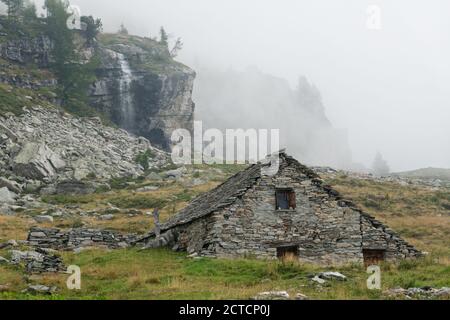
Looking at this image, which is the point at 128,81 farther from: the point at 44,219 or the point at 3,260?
the point at 3,260

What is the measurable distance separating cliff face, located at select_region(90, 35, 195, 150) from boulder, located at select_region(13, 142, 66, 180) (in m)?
37.0

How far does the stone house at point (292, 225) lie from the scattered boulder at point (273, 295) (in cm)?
872

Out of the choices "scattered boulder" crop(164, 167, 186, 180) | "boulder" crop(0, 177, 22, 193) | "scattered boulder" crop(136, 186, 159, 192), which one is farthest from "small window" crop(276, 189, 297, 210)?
"scattered boulder" crop(164, 167, 186, 180)

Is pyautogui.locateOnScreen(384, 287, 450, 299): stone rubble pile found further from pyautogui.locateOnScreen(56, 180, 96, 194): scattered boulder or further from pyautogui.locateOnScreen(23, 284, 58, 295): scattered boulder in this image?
pyautogui.locateOnScreen(56, 180, 96, 194): scattered boulder

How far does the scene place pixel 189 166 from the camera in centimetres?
8269

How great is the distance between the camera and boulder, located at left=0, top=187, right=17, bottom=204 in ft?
166

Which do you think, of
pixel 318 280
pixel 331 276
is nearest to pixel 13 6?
pixel 331 276

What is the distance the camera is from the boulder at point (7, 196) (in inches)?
1989

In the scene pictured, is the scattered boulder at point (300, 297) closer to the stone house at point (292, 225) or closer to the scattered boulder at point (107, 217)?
the stone house at point (292, 225)

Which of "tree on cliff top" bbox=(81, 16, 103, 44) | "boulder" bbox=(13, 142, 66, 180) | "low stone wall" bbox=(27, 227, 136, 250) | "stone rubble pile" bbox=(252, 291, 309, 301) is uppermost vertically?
"tree on cliff top" bbox=(81, 16, 103, 44)

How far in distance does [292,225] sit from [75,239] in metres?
13.8

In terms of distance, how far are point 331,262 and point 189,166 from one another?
196 ft
